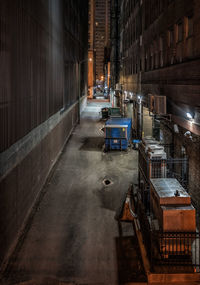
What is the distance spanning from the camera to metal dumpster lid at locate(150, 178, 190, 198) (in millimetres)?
7066

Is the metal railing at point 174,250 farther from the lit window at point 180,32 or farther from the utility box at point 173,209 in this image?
the lit window at point 180,32

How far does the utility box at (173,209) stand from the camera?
6.52 metres

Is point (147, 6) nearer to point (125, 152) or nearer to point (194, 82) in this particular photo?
point (125, 152)

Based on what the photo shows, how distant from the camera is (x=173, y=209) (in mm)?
6543

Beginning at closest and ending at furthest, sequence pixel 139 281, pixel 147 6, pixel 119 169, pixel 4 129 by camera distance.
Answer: pixel 139 281 → pixel 4 129 → pixel 119 169 → pixel 147 6

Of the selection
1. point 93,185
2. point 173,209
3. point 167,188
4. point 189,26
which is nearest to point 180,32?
point 189,26

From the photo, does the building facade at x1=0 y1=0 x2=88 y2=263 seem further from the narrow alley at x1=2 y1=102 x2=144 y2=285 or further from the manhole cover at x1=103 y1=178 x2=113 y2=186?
the manhole cover at x1=103 y1=178 x2=113 y2=186

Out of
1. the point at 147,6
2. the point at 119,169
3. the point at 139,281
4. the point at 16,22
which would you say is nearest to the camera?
the point at 139,281

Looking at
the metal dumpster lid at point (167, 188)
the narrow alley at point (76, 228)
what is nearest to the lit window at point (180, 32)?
the metal dumpster lid at point (167, 188)

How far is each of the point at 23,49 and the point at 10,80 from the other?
1.91 metres

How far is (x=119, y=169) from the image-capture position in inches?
615

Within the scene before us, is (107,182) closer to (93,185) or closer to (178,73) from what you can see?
(93,185)

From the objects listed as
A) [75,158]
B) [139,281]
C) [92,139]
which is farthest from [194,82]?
[92,139]

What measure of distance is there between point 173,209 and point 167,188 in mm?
1053
